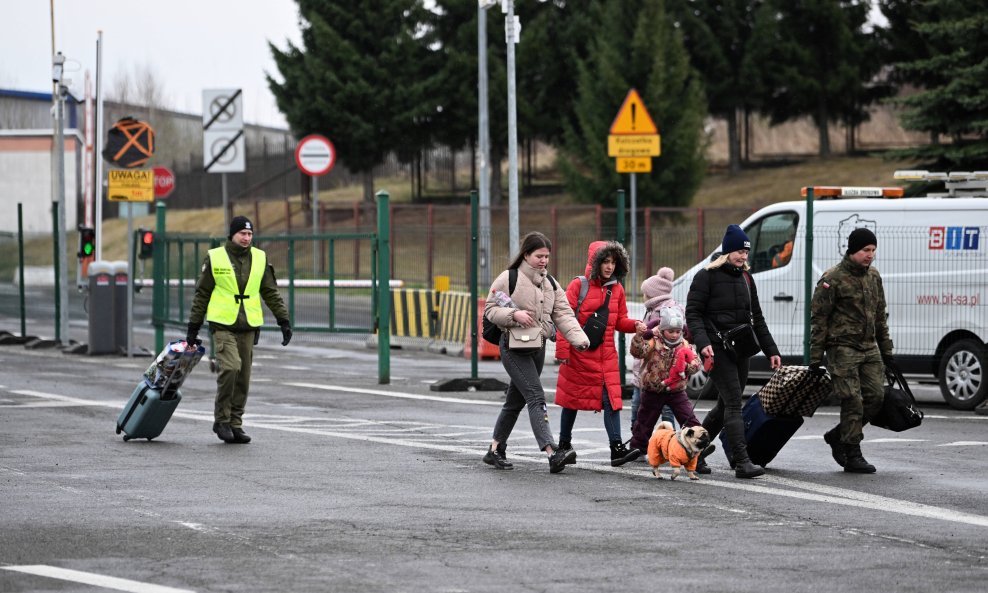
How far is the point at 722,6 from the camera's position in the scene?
5422 cm

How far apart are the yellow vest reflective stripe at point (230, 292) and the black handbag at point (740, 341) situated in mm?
4048

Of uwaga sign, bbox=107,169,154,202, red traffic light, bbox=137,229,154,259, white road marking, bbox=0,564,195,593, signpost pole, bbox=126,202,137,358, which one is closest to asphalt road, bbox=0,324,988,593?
white road marking, bbox=0,564,195,593

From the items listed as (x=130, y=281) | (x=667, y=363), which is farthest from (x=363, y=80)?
(x=667, y=363)

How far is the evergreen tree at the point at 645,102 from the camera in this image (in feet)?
152

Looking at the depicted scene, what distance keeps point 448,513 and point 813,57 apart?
46.2 metres

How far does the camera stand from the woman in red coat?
11734mm

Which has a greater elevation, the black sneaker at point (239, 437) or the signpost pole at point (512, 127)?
the signpost pole at point (512, 127)

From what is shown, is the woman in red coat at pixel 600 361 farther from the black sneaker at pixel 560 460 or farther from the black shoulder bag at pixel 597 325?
the black sneaker at pixel 560 460

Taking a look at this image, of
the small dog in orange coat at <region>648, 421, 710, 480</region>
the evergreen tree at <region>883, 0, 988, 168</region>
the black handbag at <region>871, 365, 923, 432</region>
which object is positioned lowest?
the small dog in orange coat at <region>648, 421, 710, 480</region>

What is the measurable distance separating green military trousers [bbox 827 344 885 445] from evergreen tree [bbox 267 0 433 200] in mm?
39861

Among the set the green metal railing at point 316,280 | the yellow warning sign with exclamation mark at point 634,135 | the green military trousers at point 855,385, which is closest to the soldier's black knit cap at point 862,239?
the green military trousers at point 855,385

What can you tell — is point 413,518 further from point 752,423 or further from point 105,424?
point 105,424

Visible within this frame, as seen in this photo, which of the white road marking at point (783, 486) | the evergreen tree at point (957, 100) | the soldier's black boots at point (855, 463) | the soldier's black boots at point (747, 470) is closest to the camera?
the white road marking at point (783, 486)

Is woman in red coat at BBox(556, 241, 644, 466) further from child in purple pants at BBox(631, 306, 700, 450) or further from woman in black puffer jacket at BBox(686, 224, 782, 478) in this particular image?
woman in black puffer jacket at BBox(686, 224, 782, 478)
